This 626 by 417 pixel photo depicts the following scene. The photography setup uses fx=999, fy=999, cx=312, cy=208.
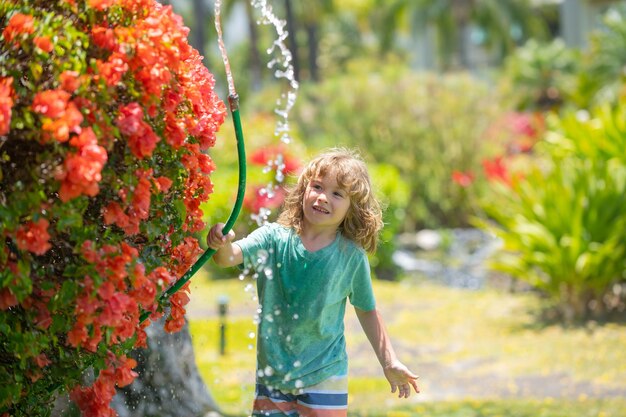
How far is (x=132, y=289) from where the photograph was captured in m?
2.87

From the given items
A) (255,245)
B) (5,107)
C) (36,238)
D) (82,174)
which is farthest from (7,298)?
(255,245)

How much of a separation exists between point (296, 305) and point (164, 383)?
1.49 m

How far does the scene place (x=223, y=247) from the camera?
3.24 m

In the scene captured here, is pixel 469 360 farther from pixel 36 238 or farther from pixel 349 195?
pixel 36 238

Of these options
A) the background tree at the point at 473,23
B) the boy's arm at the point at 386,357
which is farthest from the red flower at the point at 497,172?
the background tree at the point at 473,23

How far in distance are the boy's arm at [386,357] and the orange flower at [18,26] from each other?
5.08 ft

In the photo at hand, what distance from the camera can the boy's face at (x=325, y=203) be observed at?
3.42 meters

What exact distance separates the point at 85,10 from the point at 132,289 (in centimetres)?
Answer: 79

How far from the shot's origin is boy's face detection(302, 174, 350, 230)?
342cm

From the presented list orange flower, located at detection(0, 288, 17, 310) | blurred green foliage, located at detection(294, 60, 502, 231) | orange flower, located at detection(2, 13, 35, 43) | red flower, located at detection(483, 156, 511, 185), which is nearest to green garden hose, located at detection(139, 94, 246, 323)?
orange flower, located at detection(0, 288, 17, 310)

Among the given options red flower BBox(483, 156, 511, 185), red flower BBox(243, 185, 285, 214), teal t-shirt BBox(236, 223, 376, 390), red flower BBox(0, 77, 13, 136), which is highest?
red flower BBox(483, 156, 511, 185)

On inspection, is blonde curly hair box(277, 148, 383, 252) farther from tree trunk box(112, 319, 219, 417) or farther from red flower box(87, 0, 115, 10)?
tree trunk box(112, 319, 219, 417)

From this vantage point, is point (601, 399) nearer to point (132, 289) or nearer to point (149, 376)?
point (149, 376)

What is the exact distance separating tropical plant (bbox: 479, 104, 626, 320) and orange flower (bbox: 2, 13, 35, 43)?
23.8 feet
